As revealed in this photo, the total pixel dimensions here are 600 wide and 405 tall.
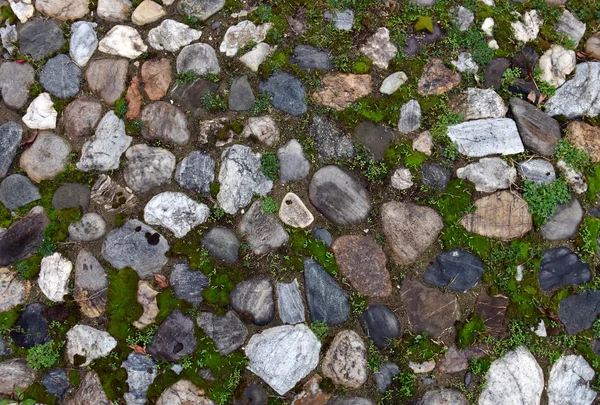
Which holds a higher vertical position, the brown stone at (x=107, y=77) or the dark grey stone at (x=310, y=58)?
the dark grey stone at (x=310, y=58)

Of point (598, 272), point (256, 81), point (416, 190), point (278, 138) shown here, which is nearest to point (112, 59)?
point (256, 81)

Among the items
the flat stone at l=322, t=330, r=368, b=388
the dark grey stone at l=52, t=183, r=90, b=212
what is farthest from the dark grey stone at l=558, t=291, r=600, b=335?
the dark grey stone at l=52, t=183, r=90, b=212

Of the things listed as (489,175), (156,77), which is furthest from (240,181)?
(489,175)

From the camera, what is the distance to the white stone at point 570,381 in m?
3.77

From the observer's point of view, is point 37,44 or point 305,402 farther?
point 37,44

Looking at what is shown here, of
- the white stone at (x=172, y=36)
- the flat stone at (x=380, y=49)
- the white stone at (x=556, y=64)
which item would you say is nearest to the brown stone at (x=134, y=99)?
the white stone at (x=172, y=36)

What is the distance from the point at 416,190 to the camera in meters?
3.87

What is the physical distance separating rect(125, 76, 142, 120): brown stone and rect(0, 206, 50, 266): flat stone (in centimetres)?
112

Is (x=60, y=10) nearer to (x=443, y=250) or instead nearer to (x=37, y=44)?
(x=37, y=44)

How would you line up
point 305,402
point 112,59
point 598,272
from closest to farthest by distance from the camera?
point 305,402, point 598,272, point 112,59

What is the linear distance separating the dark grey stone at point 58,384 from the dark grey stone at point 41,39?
9.21ft

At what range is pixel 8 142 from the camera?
410 cm

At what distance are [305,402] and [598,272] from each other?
267 cm

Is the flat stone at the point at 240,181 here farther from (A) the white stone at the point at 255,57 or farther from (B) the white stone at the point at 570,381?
(B) the white stone at the point at 570,381
